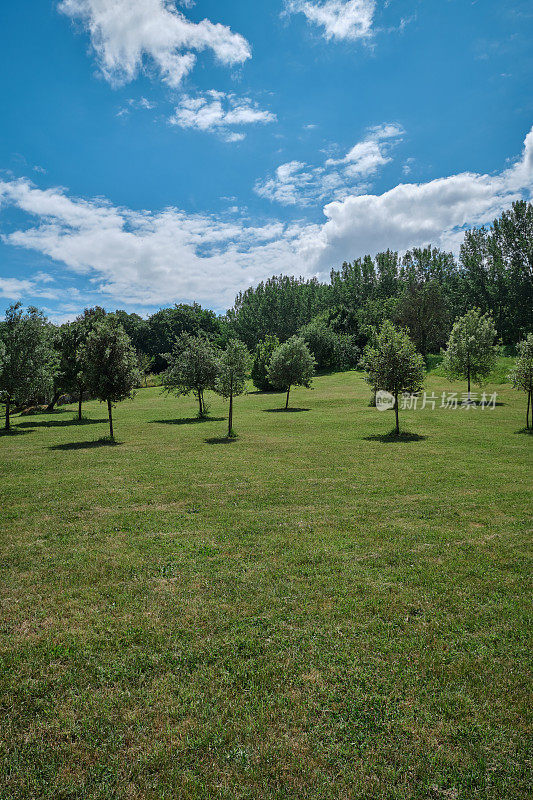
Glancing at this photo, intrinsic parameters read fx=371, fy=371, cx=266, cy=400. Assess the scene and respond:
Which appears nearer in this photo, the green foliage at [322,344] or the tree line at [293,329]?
the tree line at [293,329]

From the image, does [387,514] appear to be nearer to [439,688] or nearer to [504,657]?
[504,657]

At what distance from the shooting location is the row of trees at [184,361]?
85.3 ft

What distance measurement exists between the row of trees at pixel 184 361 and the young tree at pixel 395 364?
6 cm

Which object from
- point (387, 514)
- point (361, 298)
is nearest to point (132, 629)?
point (387, 514)

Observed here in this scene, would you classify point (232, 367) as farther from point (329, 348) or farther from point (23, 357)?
point (329, 348)

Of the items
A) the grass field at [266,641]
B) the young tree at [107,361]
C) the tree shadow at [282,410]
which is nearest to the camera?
the grass field at [266,641]

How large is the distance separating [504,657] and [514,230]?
100m

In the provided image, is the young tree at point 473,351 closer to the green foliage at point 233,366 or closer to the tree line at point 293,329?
the tree line at point 293,329

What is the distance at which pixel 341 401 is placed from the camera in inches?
1853

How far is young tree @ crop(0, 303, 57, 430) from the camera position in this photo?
31062 millimetres

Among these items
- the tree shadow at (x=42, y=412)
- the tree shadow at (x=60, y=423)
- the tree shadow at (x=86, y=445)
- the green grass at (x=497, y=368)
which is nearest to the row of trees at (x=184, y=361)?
the tree shadow at (x=86, y=445)

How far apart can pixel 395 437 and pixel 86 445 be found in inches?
826

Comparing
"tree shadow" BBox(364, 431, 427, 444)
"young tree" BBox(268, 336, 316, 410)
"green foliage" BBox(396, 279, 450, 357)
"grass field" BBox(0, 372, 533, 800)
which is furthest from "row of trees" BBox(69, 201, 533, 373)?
"grass field" BBox(0, 372, 533, 800)

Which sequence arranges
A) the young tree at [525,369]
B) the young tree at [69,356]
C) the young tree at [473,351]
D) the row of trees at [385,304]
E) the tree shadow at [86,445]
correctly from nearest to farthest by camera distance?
1. the tree shadow at [86,445]
2. the young tree at [525,369]
3. the young tree at [69,356]
4. the young tree at [473,351]
5. the row of trees at [385,304]
